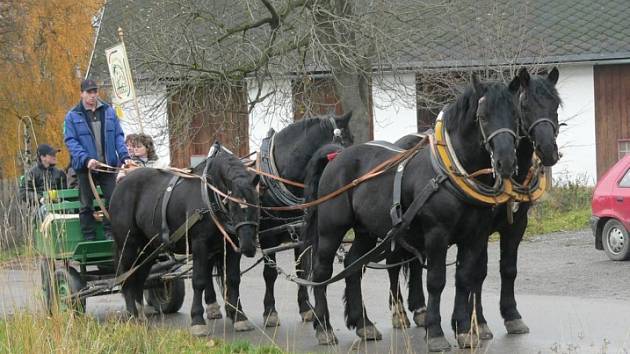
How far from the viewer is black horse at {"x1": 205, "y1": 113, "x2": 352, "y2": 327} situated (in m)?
10.8

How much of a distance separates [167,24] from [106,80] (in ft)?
21.9

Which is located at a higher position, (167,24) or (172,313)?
(167,24)

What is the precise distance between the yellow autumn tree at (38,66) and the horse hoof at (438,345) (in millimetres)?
16515

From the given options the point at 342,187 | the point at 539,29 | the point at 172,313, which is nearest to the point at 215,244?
the point at 342,187

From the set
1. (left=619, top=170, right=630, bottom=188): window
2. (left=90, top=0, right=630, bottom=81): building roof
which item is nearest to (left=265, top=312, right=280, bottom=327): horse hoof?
(left=619, top=170, right=630, bottom=188): window

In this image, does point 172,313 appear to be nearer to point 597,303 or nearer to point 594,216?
point 597,303

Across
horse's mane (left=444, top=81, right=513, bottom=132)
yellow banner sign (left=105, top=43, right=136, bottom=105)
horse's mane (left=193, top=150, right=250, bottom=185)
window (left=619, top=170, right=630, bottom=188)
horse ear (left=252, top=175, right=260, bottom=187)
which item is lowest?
window (left=619, top=170, right=630, bottom=188)

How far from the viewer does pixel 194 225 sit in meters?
10.3

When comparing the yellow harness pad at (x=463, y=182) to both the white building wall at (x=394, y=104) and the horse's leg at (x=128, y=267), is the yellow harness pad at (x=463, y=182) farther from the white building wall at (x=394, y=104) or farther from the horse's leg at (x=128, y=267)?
the white building wall at (x=394, y=104)

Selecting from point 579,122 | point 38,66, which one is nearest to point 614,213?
point 579,122

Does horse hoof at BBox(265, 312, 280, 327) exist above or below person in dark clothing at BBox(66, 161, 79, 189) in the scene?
below

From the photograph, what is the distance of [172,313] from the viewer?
1248 centimetres

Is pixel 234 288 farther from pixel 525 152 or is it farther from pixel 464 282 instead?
pixel 525 152

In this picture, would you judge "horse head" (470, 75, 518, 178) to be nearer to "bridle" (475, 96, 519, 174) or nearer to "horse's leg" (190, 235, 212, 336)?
"bridle" (475, 96, 519, 174)
